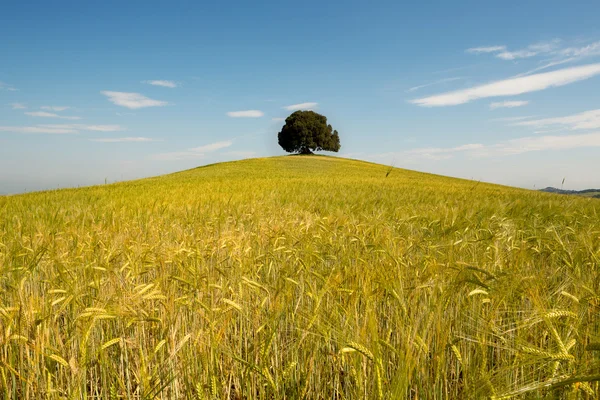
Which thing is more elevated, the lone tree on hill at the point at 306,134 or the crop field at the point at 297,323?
the lone tree on hill at the point at 306,134

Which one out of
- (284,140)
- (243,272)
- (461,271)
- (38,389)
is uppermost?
(284,140)

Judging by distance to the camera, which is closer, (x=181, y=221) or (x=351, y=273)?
(x=351, y=273)

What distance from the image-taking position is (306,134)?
59125 mm

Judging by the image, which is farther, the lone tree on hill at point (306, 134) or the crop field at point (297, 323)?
the lone tree on hill at point (306, 134)

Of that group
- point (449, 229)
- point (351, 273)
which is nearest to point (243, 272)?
point (351, 273)

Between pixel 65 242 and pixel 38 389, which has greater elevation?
pixel 65 242

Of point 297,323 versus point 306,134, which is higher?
point 306,134

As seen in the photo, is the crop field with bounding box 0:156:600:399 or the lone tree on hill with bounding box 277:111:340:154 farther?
the lone tree on hill with bounding box 277:111:340:154

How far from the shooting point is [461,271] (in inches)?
67.2

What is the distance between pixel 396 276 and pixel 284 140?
202ft

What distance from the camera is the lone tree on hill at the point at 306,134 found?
59562 millimetres

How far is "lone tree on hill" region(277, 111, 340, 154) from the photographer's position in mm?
59562

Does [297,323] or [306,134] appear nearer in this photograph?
[297,323]

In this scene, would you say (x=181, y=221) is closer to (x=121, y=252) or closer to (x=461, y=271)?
(x=121, y=252)
